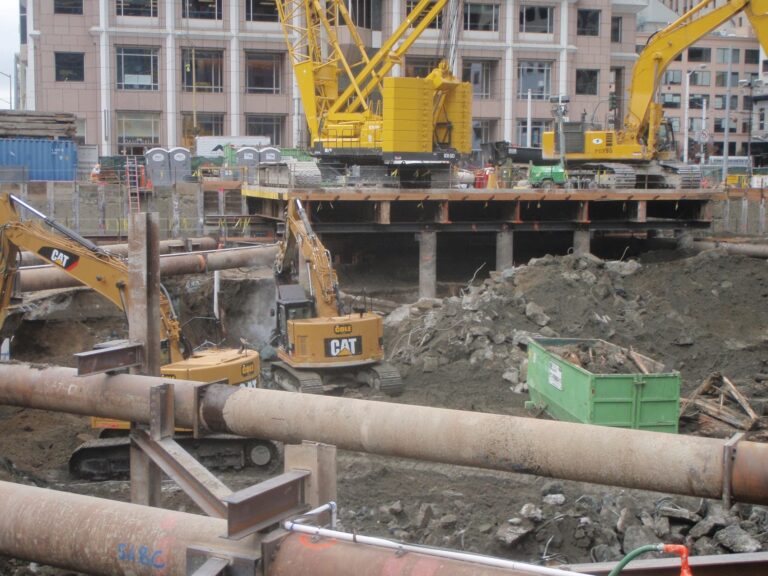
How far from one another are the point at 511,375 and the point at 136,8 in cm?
4596

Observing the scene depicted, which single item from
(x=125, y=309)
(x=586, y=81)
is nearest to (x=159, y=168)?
(x=125, y=309)

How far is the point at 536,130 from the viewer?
63219mm

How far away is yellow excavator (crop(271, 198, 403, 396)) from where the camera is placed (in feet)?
57.6

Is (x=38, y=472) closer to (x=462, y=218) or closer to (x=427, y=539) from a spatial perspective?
(x=427, y=539)

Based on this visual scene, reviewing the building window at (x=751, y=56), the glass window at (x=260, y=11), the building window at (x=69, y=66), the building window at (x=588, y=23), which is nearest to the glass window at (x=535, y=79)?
the building window at (x=588, y=23)

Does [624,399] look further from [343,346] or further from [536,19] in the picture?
[536,19]

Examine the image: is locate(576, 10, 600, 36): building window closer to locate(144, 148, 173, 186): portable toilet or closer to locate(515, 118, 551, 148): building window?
locate(515, 118, 551, 148): building window

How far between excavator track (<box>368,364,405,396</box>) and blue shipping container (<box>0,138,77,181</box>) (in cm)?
2830

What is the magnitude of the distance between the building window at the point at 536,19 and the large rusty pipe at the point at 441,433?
58.1 metres

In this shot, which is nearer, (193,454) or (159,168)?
(193,454)

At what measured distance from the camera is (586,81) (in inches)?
2504

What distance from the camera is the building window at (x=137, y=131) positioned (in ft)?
188

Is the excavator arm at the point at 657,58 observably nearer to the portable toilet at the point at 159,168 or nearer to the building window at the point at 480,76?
the portable toilet at the point at 159,168

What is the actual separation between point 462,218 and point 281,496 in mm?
27828
